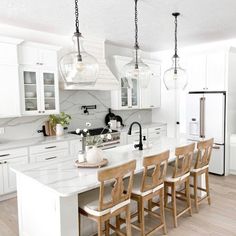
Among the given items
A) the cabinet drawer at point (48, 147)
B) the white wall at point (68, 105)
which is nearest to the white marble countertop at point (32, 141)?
the cabinet drawer at point (48, 147)

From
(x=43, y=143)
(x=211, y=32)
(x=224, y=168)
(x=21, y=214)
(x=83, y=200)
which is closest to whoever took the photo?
(x=83, y=200)

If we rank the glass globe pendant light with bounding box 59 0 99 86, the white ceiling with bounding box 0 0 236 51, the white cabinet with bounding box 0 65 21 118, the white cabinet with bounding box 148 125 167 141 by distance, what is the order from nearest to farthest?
1. the glass globe pendant light with bounding box 59 0 99 86
2. the white ceiling with bounding box 0 0 236 51
3. the white cabinet with bounding box 0 65 21 118
4. the white cabinet with bounding box 148 125 167 141

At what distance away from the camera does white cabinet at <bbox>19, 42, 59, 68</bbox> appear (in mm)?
4004

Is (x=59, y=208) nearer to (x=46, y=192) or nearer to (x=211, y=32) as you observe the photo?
(x=46, y=192)

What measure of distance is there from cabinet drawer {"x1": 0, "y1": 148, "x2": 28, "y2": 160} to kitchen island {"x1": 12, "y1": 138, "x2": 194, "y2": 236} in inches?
50.0

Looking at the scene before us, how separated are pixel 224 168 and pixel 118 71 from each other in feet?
9.77

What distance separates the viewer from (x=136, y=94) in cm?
597

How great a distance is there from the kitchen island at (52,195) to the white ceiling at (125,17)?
78.1 inches

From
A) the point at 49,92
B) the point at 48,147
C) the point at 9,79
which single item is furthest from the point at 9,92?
the point at 48,147

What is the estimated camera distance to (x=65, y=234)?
2.06m

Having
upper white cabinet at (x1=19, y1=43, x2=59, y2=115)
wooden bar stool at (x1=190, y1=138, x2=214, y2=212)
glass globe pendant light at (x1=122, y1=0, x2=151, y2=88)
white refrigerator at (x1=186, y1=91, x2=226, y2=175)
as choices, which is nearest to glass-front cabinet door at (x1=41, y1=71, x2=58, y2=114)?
upper white cabinet at (x1=19, y1=43, x2=59, y2=115)

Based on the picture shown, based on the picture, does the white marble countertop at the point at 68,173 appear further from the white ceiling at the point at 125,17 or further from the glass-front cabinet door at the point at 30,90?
the white ceiling at the point at 125,17

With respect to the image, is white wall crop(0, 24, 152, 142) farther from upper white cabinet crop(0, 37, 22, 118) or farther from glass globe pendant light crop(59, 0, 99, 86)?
glass globe pendant light crop(59, 0, 99, 86)

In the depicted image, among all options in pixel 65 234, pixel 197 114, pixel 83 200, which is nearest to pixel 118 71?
pixel 197 114
